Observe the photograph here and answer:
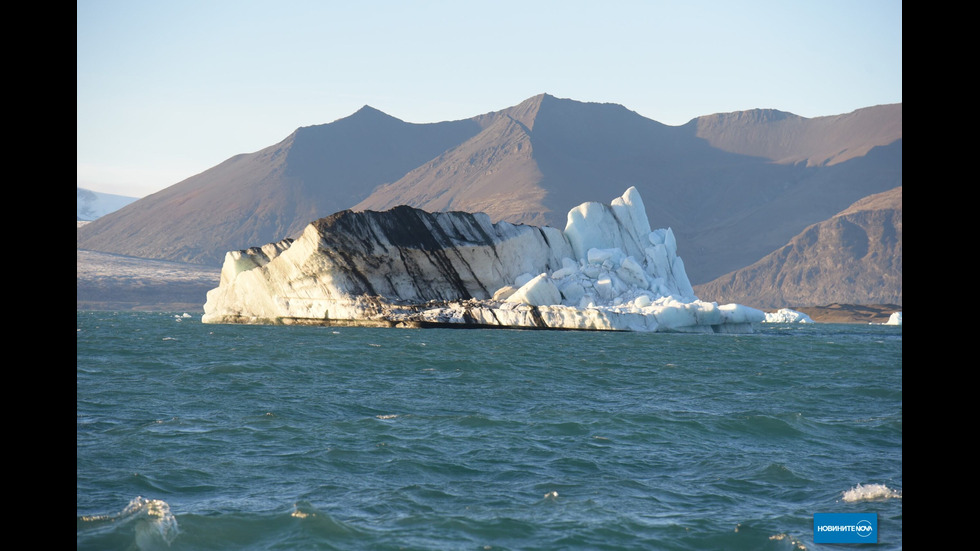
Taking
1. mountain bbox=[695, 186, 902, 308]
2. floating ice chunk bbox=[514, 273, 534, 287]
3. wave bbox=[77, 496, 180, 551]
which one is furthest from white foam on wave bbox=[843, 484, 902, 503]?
mountain bbox=[695, 186, 902, 308]

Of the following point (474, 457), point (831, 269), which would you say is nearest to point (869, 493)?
point (474, 457)

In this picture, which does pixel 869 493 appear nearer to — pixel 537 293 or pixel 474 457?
pixel 474 457

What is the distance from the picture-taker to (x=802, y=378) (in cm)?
2225

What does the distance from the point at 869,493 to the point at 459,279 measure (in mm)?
35192

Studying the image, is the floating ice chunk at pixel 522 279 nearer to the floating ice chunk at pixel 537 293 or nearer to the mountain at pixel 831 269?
the floating ice chunk at pixel 537 293

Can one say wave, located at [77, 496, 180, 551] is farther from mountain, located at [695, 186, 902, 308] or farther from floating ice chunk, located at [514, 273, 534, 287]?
mountain, located at [695, 186, 902, 308]

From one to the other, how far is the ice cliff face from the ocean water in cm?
1916

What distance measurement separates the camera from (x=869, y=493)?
30.4 feet

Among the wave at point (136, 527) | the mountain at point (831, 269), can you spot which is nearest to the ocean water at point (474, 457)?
the wave at point (136, 527)
